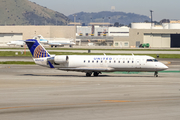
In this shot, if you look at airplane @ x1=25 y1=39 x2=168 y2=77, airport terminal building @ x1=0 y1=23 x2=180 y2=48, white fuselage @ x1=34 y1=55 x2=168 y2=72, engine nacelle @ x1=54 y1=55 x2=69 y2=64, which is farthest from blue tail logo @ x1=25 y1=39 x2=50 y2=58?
airport terminal building @ x1=0 y1=23 x2=180 y2=48

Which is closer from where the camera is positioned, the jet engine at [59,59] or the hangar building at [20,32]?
the jet engine at [59,59]

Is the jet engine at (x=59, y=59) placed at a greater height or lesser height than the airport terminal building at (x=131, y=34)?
lesser

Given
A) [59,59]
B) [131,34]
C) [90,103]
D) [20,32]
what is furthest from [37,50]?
[20,32]

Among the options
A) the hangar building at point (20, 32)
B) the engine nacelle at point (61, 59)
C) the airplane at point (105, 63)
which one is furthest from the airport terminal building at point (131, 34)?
the engine nacelle at point (61, 59)

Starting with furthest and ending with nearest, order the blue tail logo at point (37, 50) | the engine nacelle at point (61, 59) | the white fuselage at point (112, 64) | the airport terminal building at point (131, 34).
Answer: the airport terminal building at point (131, 34)
the blue tail logo at point (37, 50)
the engine nacelle at point (61, 59)
the white fuselage at point (112, 64)

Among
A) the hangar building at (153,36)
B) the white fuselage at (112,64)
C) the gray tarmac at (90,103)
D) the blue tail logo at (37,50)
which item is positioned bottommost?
the gray tarmac at (90,103)

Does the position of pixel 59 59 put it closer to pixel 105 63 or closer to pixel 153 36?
pixel 105 63

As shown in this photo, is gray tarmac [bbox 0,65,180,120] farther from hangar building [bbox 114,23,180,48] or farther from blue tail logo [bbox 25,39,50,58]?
hangar building [bbox 114,23,180,48]

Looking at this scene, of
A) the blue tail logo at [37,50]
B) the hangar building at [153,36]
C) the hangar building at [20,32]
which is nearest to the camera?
the blue tail logo at [37,50]

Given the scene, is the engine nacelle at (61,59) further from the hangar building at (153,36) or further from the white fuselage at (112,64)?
the hangar building at (153,36)

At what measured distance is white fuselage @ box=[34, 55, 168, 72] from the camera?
39.2 metres

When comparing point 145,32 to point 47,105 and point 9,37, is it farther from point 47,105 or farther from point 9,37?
point 47,105

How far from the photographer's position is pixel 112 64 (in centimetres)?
3938

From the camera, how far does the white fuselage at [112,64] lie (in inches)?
1543
